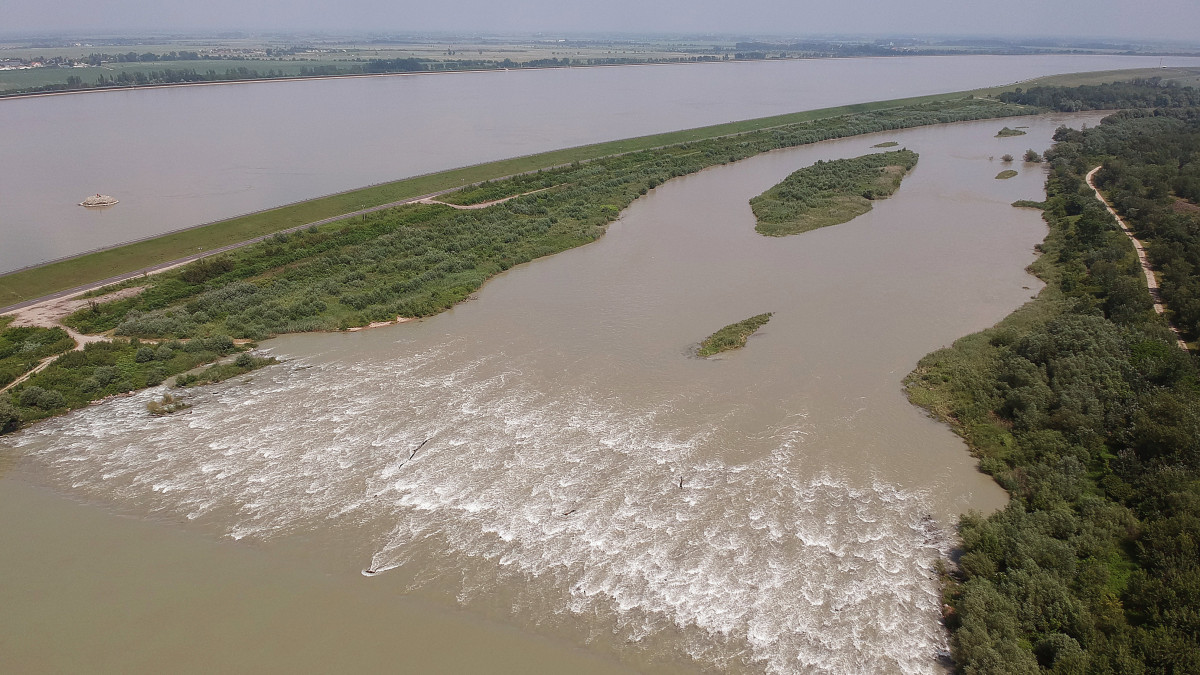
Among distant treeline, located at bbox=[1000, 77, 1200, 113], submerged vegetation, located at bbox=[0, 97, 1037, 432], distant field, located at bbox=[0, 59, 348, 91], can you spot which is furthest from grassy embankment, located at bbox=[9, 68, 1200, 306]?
distant field, located at bbox=[0, 59, 348, 91]

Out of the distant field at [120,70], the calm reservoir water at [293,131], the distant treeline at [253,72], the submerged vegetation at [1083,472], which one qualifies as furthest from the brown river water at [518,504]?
the distant field at [120,70]

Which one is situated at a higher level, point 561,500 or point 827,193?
point 827,193

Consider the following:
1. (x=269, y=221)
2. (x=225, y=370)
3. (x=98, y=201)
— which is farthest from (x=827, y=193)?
(x=98, y=201)

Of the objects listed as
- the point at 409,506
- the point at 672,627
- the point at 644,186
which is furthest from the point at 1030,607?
the point at 644,186

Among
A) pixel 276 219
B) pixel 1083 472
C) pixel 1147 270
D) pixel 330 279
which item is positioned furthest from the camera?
pixel 276 219

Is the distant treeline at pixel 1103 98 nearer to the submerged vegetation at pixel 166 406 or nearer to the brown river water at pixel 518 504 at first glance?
the brown river water at pixel 518 504

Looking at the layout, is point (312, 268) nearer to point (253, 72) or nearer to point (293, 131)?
point (293, 131)
